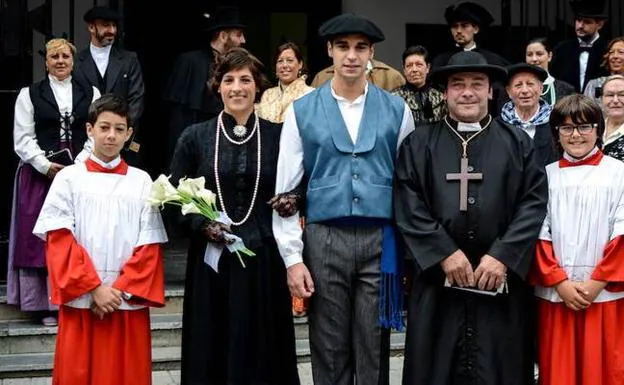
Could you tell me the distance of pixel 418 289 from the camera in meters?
4.82

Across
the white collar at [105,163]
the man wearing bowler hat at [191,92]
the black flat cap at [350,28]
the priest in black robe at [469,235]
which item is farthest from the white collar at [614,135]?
the man wearing bowler hat at [191,92]

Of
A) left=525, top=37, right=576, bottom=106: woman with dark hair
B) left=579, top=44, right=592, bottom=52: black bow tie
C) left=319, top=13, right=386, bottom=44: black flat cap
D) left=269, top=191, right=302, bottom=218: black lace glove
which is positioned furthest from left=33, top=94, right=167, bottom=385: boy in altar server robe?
left=579, top=44, right=592, bottom=52: black bow tie

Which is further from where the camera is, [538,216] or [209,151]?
[209,151]

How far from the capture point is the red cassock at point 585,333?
477 centimetres

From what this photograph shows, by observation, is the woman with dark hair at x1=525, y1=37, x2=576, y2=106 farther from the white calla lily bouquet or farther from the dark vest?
the dark vest

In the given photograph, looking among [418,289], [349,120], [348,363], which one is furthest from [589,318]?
[349,120]

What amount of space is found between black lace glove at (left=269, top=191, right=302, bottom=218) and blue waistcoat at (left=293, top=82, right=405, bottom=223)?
59 mm

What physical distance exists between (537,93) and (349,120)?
78.5 inches

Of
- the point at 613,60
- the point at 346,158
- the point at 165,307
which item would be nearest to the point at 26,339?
the point at 165,307

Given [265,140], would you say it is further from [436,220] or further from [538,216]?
[538,216]

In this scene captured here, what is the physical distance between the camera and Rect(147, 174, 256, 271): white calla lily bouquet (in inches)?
191

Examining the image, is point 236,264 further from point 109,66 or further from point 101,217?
point 109,66

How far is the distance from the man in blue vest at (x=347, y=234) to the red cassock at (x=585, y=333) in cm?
75

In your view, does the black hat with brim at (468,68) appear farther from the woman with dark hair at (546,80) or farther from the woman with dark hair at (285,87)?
the woman with dark hair at (285,87)
